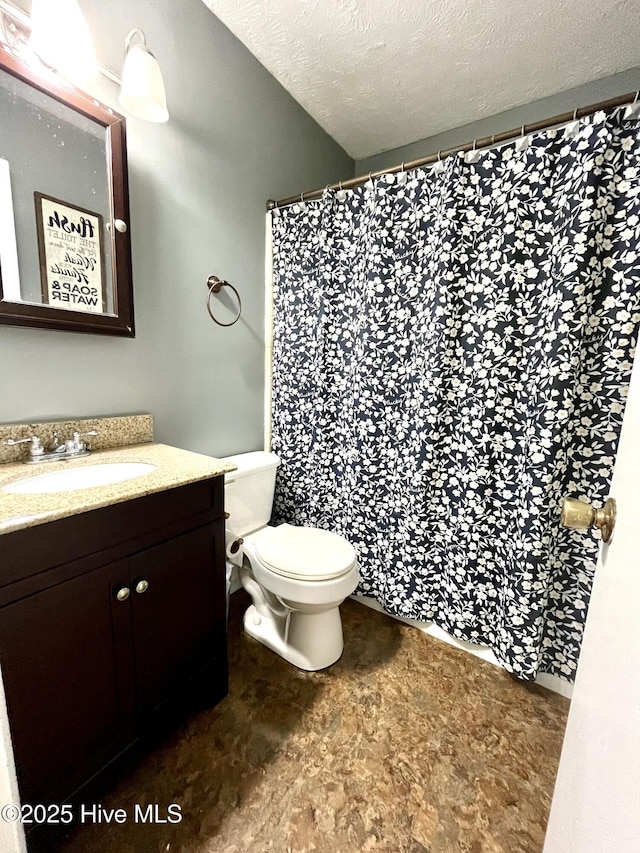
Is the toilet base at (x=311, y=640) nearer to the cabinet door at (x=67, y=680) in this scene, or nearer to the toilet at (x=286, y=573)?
the toilet at (x=286, y=573)

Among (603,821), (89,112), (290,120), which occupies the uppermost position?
(290,120)

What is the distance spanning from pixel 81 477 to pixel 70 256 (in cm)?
69

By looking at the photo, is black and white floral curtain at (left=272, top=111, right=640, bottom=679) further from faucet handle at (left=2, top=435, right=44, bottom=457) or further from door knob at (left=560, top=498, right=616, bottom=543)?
faucet handle at (left=2, top=435, right=44, bottom=457)

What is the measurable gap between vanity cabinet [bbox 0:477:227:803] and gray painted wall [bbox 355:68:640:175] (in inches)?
84.5

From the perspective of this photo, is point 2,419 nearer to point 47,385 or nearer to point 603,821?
point 47,385

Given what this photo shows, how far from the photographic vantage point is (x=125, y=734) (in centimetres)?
95

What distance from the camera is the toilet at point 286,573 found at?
1315 mm

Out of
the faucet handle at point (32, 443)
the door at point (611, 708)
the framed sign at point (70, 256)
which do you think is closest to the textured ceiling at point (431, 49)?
the framed sign at point (70, 256)

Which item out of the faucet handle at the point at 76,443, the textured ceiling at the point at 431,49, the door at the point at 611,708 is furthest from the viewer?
the textured ceiling at the point at 431,49

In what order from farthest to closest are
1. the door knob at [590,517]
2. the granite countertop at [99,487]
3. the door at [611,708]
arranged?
the granite countertop at [99,487] → the door knob at [590,517] → the door at [611,708]

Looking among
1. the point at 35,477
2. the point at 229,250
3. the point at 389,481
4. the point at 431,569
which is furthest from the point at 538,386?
the point at 35,477

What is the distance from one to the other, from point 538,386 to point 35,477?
5.23 ft

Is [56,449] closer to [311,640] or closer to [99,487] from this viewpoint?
[99,487]

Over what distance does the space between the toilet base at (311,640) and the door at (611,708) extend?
896 millimetres
